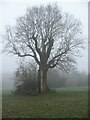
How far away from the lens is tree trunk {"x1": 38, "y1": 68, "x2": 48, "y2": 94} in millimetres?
3947

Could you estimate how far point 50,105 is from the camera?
380cm

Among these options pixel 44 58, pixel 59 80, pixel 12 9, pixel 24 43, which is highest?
pixel 12 9

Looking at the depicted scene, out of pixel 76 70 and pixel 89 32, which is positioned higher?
pixel 89 32

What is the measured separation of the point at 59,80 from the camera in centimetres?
397

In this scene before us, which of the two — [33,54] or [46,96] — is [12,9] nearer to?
[33,54]

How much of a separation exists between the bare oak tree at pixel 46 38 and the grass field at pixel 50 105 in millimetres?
238

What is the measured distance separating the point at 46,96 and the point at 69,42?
1.05m

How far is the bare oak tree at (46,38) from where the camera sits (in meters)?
3.95

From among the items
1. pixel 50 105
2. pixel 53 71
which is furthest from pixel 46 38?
pixel 50 105

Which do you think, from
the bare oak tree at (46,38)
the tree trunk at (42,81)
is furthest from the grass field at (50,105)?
the bare oak tree at (46,38)

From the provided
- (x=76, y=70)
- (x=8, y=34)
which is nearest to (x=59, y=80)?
(x=76, y=70)

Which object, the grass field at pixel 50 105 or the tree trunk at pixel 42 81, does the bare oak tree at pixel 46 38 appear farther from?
the grass field at pixel 50 105

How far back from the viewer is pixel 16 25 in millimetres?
3998

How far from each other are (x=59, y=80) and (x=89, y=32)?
1000 millimetres
